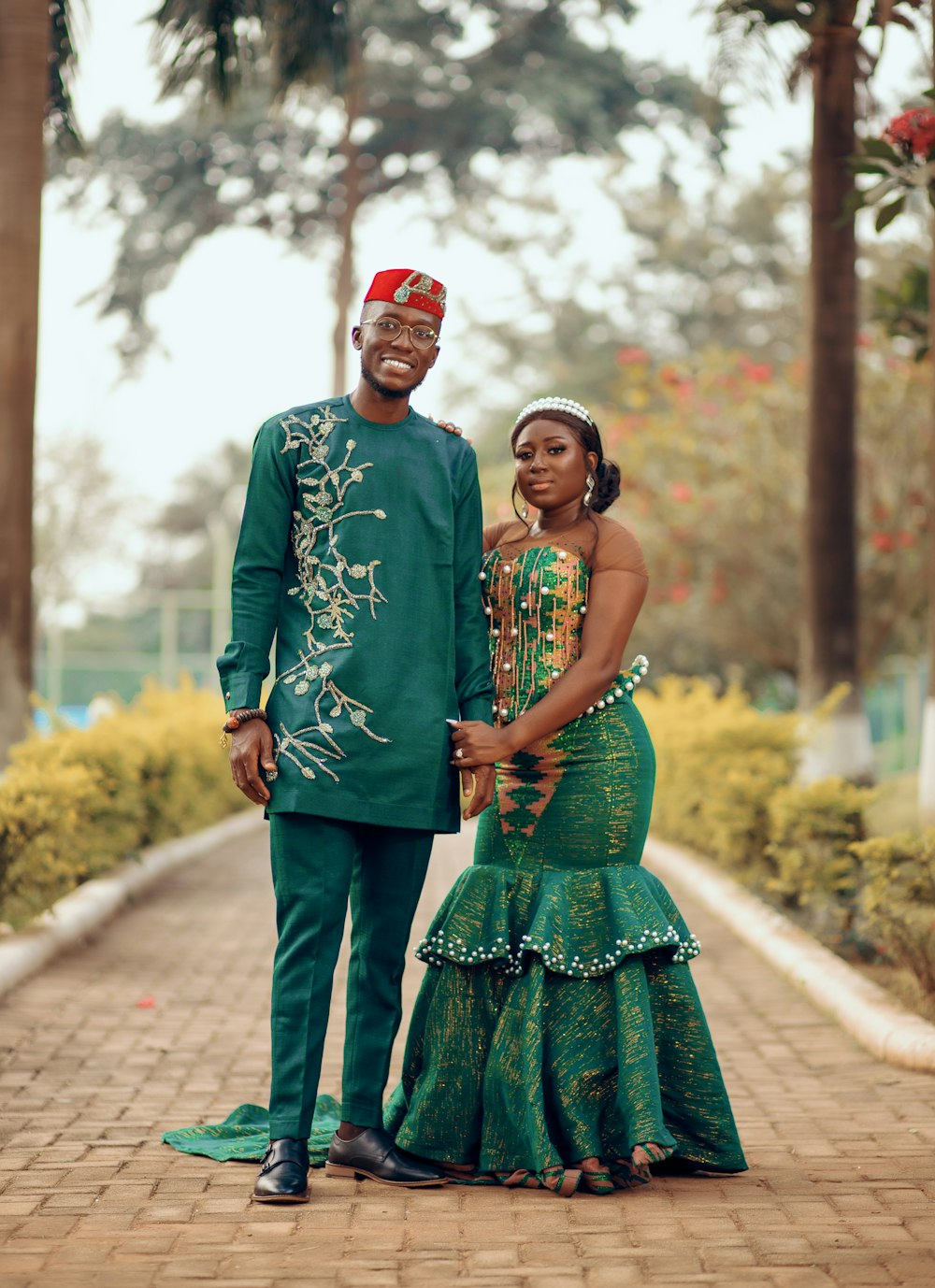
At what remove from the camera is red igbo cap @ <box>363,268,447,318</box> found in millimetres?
4443

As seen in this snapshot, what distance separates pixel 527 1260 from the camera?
149 inches

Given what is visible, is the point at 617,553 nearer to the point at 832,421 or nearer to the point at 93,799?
the point at 93,799

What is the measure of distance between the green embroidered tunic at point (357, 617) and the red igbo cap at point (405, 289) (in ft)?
0.98

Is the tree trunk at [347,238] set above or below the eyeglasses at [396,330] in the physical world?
above

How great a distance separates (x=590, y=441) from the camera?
4738 millimetres

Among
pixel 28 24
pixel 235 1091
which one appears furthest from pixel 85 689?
pixel 235 1091

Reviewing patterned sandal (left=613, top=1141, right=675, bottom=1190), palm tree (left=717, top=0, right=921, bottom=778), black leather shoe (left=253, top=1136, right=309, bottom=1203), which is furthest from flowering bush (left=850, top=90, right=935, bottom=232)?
palm tree (left=717, top=0, right=921, bottom=778)

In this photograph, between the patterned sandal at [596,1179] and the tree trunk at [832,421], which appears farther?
the tree trunk at [832,421]

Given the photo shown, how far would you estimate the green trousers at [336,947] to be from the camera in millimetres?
4344

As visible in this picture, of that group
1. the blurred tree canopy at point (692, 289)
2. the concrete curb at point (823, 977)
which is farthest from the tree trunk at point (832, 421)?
the blurred tree canopy at point (692, 289)

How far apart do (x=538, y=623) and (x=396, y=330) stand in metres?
0.86

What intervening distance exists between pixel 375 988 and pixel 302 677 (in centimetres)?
84

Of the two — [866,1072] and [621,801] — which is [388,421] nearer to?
[621,801]

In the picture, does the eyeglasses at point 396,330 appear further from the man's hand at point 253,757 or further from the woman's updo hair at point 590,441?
the man's hand at point 253,757
